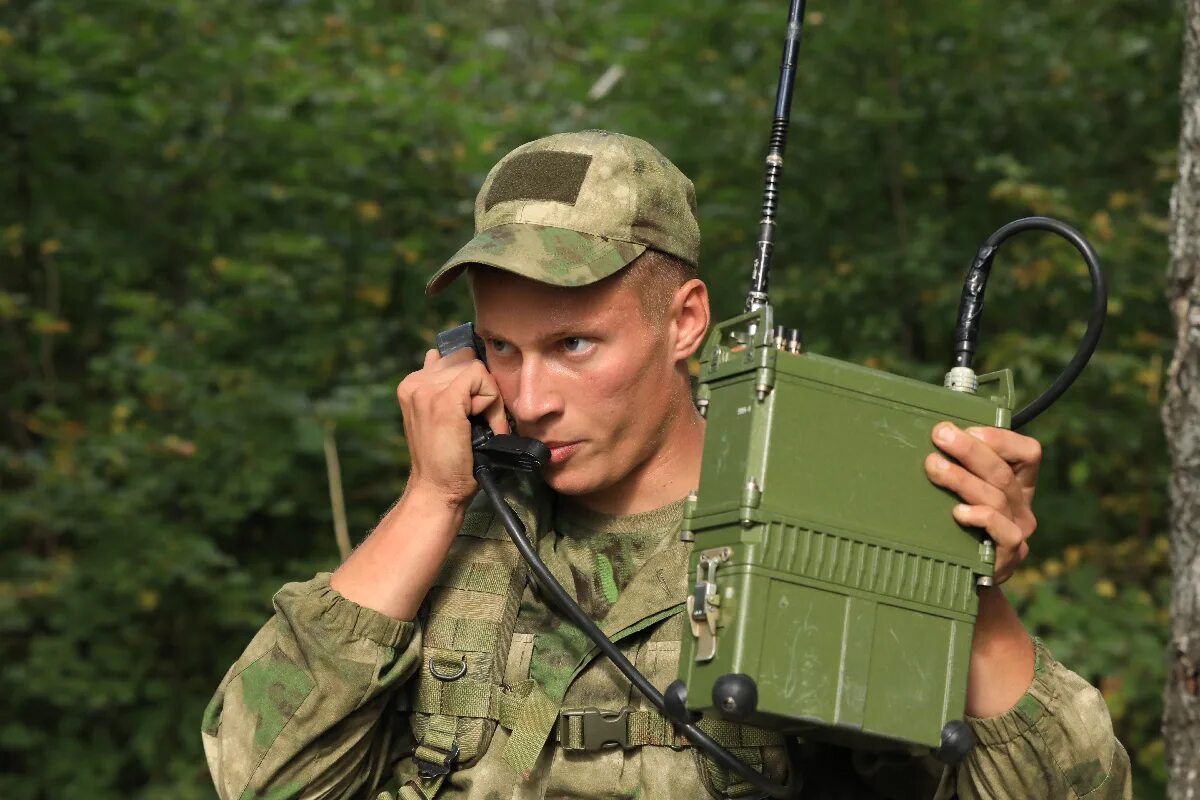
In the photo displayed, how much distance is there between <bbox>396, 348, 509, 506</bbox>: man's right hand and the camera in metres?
2.87

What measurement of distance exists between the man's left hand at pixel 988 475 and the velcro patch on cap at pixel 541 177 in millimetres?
968

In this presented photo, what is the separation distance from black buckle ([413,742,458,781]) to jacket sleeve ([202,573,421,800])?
0.12 metres

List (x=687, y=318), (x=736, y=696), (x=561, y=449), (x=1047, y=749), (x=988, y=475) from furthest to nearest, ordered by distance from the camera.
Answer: (x=687, y=318) → (x=561, y=449) → (x=1047, y=749) → (x=988, y=475) → (x=736, y=696)

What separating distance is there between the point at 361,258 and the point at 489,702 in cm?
515

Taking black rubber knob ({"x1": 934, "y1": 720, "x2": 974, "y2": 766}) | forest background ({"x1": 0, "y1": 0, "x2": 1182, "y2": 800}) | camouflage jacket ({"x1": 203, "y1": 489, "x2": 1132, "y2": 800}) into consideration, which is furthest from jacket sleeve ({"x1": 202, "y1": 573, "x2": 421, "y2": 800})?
forest background ({"x1": 0, "y1": 0, "x2": 1182, "y2": 800})

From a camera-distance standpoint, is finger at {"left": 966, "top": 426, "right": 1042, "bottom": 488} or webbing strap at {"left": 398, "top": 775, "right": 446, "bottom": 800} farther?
webbing strap at {"left": 398, "top": 775, "right": 446, "bottom": 800}

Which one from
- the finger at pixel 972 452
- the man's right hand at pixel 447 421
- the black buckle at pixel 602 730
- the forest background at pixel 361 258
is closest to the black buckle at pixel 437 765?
the black buckle at pixel 602 730

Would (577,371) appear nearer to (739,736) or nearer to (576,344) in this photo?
(576,344)

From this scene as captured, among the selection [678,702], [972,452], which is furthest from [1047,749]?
[678,702]

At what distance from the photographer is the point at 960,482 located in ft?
7.73

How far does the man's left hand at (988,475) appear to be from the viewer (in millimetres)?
2363

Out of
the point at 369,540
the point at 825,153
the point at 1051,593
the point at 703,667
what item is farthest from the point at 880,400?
the point at 825,153

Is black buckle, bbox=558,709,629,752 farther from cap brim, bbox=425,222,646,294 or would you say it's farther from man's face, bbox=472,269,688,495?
cap brim, bbox=425,222,646,294

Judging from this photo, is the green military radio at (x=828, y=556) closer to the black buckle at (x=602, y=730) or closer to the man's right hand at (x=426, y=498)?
the black buckle at (x=602, y=730)
